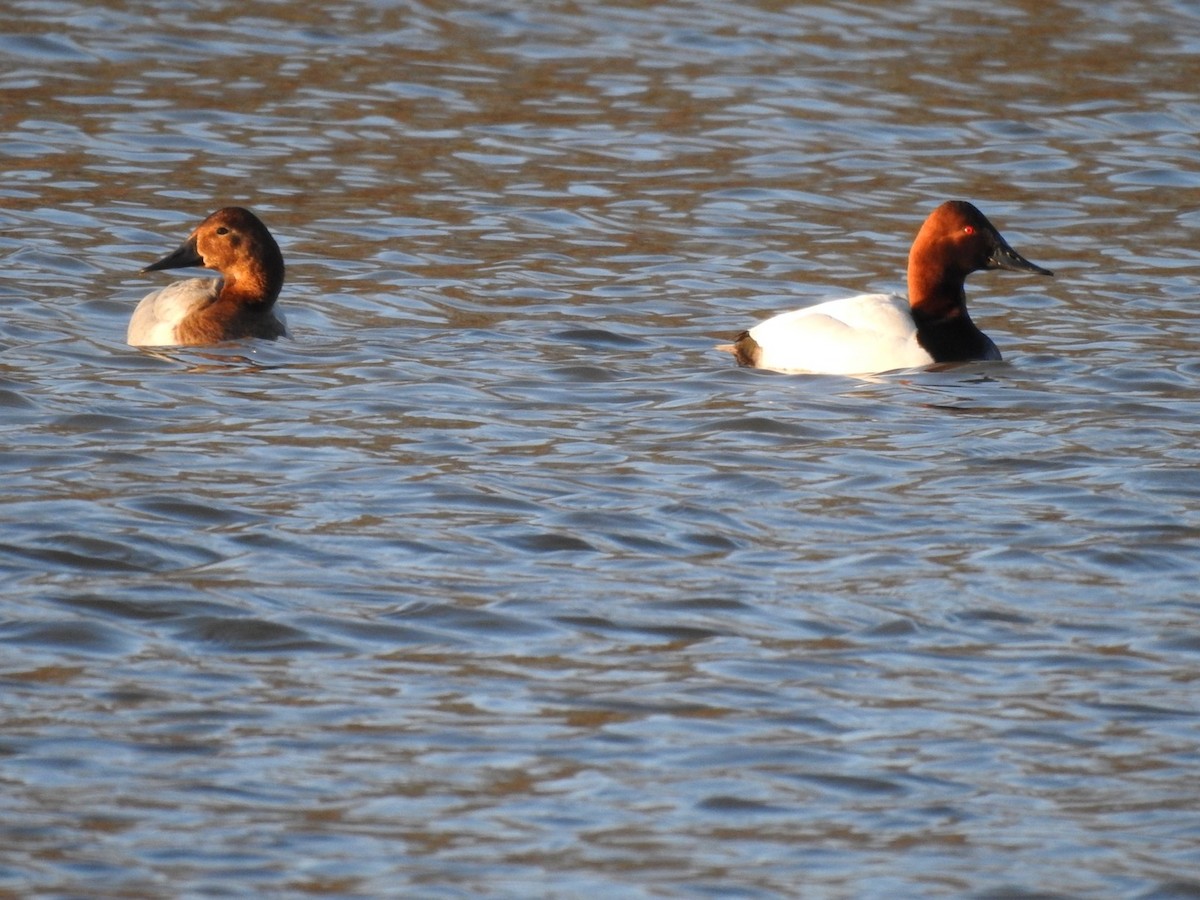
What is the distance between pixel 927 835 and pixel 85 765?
1.84 metres

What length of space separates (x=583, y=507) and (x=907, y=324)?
9.13 ft

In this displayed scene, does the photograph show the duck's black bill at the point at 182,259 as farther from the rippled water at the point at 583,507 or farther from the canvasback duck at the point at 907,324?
the canvasback duck at the point at 907,324

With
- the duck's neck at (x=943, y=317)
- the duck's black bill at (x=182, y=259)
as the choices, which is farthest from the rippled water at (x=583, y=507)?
the duck's black bill at (x=182, y=259)

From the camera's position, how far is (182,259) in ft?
32.0

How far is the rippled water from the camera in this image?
14.8 ft

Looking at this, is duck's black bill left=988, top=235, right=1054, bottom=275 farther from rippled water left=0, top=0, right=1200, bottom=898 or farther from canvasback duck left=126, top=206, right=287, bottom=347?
canvasback duck left=126, top=206, right=287, bottom=347

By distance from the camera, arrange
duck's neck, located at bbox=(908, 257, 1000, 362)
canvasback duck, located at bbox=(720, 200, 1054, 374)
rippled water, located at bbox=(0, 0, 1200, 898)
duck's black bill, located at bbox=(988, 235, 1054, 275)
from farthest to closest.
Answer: duck's black bill, located at bbox=(988, 235, 1054, 275) → duck's neck, located at bbox=(908, 257, 1000, 362) → canvasback duck, located at bbox=(720, 200, 1054, 374) → rippled water, located at bbox=(0, 0, 1200, 898)

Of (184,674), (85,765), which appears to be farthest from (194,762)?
(184,674)

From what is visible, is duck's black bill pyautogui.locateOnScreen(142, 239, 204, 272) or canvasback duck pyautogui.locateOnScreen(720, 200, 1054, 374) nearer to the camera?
canvasback duck pyautogui.locateOnScreen(720, 200, 1054, 374)

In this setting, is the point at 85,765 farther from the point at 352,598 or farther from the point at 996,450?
the point at 996,450

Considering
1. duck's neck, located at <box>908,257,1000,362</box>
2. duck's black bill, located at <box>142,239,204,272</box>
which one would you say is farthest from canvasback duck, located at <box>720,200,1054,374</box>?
duck's black bill, located at <box>142,239,204,272</box>

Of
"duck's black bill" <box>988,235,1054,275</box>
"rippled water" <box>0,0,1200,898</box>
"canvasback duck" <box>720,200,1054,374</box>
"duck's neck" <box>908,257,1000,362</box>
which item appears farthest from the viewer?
"duck's black bill" <box>988,235,1054,275</box>

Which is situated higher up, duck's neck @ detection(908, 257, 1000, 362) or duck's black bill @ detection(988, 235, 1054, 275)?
duck's black bill @ detection(988, 235, 1054, 275)

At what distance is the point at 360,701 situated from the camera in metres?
5.11
